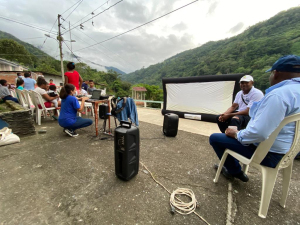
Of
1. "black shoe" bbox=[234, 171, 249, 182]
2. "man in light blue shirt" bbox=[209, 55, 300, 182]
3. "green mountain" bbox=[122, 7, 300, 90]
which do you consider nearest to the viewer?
"man in light blue shirt" bbox=[209, 55, 300, 182]

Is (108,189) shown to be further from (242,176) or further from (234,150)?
(242,176)

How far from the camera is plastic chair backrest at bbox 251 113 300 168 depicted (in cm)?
103

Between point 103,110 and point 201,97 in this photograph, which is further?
point 201,97

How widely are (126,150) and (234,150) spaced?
1.21 meters

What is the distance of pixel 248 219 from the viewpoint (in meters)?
1.17

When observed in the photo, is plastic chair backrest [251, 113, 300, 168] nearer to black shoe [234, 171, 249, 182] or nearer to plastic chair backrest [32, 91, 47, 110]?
black shoe [234, 171, 249, 182]

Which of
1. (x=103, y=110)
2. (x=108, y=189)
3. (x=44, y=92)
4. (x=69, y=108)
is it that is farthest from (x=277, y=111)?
(x=44, y=92)

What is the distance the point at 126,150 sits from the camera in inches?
59.1

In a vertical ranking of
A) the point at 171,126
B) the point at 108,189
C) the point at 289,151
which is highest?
the point at 289,151

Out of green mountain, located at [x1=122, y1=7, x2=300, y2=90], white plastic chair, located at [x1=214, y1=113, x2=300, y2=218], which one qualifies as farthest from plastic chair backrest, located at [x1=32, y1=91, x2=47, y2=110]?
green mountain, located at [x1=122, y1=7, x2=300, y2=90]

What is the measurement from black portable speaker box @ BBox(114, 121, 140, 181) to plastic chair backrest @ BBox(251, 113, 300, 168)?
1231mm

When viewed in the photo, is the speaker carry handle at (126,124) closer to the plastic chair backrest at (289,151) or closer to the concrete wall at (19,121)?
the plastic chair backrest at (289,151)

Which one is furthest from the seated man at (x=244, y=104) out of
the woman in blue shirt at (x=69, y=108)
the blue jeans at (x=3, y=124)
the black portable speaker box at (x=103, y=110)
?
the blue jeans at (x=3, y=124)

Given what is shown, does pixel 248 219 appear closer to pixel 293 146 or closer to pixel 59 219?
pixel 293 146
